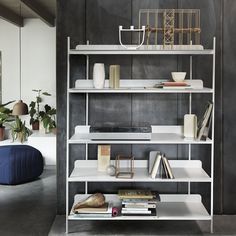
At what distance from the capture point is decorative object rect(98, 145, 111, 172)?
3.39 meters

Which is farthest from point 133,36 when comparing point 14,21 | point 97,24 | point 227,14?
point 14,21

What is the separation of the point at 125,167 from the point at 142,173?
19 centimetres

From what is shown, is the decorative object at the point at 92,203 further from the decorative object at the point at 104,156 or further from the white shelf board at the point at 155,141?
the white shelf board at the point at 155,141

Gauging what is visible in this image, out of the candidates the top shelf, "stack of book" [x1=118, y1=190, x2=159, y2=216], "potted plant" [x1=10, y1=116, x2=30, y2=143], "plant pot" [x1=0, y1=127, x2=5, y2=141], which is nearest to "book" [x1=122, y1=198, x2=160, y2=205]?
"stack of book" [x1=118, y1=190, x2=159, y2=216]

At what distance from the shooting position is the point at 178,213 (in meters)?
3.24

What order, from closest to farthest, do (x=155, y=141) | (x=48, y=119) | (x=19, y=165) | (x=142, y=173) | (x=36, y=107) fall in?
(x=155, y=141) → (x=142, y=173) → (x=19, y=165) → (x=48, y=119) → (x=36, y=107)

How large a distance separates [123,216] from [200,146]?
3.10ft

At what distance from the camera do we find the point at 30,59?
7.82m

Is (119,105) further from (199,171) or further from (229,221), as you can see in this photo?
(229,221)

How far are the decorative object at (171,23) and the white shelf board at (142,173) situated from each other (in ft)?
3.31

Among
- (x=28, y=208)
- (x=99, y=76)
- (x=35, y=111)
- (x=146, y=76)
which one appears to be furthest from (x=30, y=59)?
(x=99, y=76)

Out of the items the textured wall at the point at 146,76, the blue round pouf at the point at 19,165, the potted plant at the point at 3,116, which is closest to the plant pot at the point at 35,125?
the potted plant at the point at 3,116

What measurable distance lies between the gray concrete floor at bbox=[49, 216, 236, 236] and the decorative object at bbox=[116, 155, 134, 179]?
45 centimetres

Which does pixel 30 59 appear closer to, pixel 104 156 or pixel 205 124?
pixel 104 156
